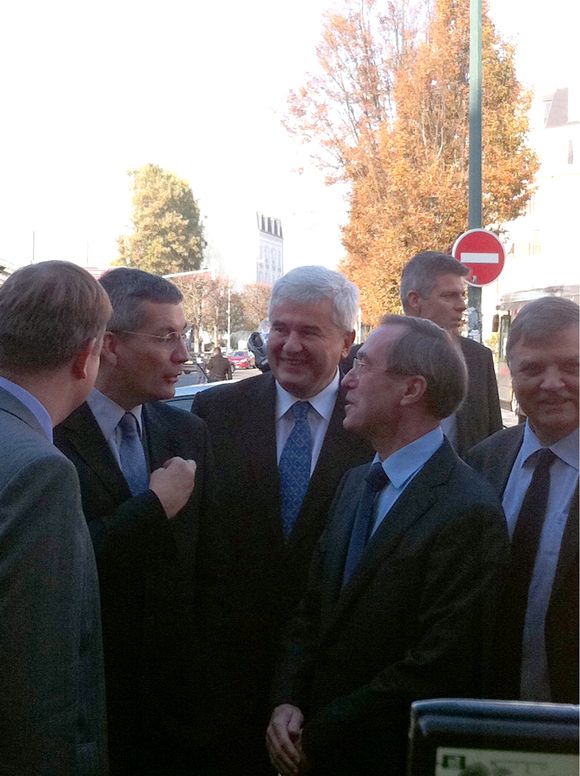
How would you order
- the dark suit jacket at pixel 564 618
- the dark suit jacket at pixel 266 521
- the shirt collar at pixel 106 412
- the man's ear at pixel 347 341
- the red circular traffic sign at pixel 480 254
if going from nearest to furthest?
the dark suit jacket at pixel 564 618, the shirt collar at pixel 106 412, the dark suit jacket at pixel 266 521, the man's ear at pixel 347 341, the red circular traffic sign at pixel 480 254

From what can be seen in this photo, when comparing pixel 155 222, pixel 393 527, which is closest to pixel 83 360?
pixel 393 527

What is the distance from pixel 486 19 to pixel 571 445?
1993 centimetres

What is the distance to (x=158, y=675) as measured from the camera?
2842mm

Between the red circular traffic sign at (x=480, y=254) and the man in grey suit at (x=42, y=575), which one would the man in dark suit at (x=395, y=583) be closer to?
the man in grey suit at (x=42, y=575)

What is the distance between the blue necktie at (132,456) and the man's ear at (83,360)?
2.57 ft

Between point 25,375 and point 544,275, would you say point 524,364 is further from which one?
point 544,275

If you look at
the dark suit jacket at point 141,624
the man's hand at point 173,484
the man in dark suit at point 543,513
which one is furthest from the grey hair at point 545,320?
the dark suit jacket at point 141,624

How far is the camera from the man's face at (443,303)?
4.93m

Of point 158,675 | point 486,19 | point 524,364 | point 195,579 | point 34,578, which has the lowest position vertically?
point 158,675

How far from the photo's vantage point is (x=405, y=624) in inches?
96.8

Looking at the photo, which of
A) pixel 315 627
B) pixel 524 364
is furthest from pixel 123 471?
pixel 524 364

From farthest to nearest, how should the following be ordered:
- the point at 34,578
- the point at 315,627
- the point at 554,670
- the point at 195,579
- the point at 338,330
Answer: the point at 338,330
the point at 195,579
the point at 315,627
the point at 554,670
the point at 34,578

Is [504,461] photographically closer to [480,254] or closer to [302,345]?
[302,345]

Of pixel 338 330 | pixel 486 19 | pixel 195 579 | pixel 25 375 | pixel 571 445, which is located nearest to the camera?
pixel 25 375
